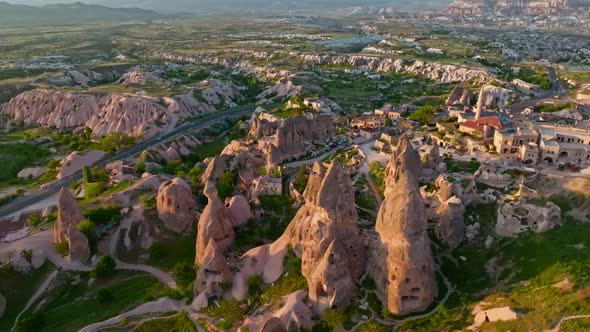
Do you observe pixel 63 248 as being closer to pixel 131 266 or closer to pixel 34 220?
pixel 131 266

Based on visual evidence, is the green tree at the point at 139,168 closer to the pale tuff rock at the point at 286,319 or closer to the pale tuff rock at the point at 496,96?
the pale tuff rock at the point at 286,319

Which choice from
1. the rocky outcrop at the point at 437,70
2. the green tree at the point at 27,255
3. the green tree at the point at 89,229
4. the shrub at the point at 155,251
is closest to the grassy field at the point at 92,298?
the shrub at the point at 155,251

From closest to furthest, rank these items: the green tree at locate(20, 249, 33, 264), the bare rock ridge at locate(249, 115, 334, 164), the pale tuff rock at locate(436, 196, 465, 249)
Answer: the pale tuff rock at locate(436, 196, 465, 249), the green tree at locate(20, 249, 33, 264), the bare rock ridge at locate(249, 115, 334, 164)

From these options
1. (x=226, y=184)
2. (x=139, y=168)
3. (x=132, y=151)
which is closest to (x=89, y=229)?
(x=226, y=184)

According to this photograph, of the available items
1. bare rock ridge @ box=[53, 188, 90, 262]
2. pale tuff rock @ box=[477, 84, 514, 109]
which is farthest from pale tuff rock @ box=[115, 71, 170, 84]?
pale tuff rock @ box=[477, 84, 514, 109]

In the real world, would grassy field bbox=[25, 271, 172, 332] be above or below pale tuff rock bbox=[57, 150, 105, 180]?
below

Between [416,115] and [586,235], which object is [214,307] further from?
[416,115]

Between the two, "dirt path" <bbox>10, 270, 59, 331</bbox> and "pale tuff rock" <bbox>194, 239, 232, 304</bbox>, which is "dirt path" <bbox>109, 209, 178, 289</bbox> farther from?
"dirt path" <bbox>10, 270, 59, 331</bbox>
